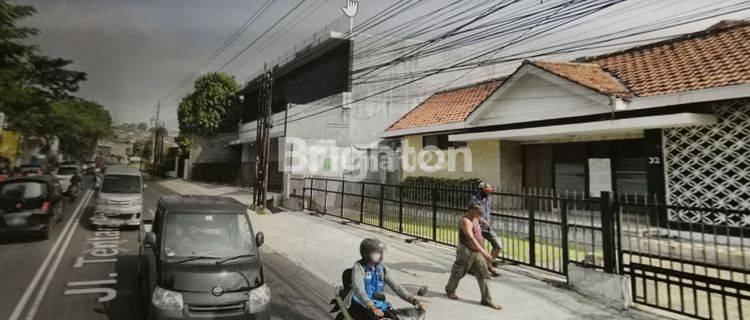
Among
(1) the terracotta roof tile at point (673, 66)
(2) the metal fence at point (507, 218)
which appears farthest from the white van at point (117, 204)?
(1) the terracotta roof tile at point (673, 66)

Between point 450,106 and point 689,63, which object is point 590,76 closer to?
point 689,63

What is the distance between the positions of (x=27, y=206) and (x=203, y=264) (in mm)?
8259

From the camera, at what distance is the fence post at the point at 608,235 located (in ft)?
19.5

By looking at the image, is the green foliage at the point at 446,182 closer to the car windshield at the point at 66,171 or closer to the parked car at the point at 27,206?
the parked car at the point at 27,206

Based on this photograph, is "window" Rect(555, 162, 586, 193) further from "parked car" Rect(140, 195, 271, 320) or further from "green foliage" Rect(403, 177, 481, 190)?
"parked car" Rect(140, 195, 271, 320)

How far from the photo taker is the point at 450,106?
1839 cm

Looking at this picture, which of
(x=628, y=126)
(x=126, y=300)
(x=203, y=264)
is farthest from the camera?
(x=628, y=126)

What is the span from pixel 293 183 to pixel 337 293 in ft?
50.7

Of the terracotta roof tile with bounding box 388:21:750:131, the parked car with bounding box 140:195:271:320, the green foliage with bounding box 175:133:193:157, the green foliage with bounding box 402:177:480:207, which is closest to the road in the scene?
the parked car with bounding box 140:195:271:320

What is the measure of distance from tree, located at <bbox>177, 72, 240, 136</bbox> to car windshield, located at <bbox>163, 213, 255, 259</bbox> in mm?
34170

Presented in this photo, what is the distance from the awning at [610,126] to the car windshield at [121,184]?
39.7ft

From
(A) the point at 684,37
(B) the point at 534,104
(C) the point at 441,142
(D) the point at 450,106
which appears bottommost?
(C) the point at 441,142

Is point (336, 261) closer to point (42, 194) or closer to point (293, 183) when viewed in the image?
point (42, 194)

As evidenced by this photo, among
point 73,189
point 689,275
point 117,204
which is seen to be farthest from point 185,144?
point 689,275
